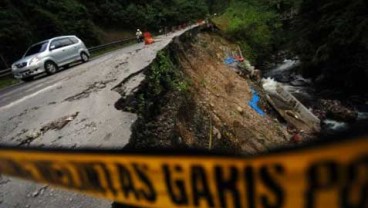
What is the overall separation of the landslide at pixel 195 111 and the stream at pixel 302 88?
11.7 feet

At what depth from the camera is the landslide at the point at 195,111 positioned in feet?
21.0

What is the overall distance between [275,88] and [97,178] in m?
19.6

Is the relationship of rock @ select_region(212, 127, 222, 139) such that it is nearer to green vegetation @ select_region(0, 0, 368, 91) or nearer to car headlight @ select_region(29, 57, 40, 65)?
green vegetation @ select_region(0, 0, 368, 91)

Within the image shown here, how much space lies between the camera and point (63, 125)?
21.0 feet

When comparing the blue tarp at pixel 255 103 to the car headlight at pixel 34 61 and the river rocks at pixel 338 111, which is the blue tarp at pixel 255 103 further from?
the car headlight at pixel 34 61

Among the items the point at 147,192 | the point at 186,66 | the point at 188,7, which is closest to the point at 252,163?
the point at 147,192

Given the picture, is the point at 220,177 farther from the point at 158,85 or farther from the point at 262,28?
the point at 262,28

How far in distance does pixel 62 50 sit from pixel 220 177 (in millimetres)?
17255

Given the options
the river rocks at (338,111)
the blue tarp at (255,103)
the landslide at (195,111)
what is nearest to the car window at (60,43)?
the landslide at (195,111)

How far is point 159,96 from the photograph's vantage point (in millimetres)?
7887

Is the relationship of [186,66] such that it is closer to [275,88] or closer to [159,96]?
[159,96]


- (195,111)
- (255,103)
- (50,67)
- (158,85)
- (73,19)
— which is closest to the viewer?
(158,85)

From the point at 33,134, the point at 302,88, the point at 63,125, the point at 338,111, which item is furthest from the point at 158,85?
the point at 302,88

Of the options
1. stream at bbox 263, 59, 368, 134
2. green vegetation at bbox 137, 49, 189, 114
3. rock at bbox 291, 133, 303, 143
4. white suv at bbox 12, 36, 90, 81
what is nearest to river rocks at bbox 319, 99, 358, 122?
stream at bbox 263, 59, 368, 134
